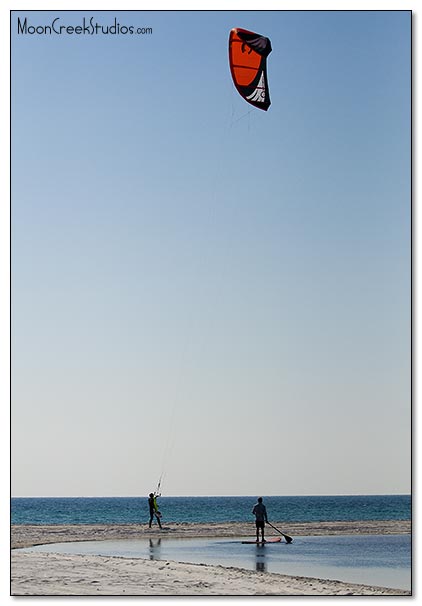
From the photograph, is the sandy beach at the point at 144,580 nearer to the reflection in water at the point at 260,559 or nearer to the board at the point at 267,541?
the reflection in water at the point at 260,559

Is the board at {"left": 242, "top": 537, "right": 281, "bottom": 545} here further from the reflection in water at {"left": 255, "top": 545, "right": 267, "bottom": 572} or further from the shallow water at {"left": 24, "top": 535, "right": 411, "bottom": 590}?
the reflection in water at {"left": 255, "top": 545, "right": 267, "bottom": 572}

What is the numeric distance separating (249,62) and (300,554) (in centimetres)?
428

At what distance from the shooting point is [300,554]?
9.35m

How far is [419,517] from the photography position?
25.0 ft

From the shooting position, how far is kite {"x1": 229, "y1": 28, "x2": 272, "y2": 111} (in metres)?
7.99

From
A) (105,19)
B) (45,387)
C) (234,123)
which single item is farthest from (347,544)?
(105,19)

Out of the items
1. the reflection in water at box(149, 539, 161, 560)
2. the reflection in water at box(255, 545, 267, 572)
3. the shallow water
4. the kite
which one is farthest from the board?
the kite

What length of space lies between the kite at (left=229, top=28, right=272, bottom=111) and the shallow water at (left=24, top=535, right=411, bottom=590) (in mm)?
3644

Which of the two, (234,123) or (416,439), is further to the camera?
(234,123)

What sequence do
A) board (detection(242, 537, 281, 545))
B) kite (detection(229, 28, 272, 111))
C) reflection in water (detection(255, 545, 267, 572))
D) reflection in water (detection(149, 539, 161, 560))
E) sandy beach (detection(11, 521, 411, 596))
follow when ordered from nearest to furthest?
sandy beach (detection(11, 521, 411, 596))
kite (detection(229, 28, 272, 111))
reflection in water (detection(255, 545, 267, 572))
reflection in water (detection(149, 539, 161, 560))
board (detection(242, 537, 281, 545))

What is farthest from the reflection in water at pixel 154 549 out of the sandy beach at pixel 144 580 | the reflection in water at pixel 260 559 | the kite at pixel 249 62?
the kite at pixel 249 62

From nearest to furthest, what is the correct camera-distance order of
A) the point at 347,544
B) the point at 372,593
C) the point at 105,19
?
the point at 372,593 < the point at 105,19 < the point at 347,544

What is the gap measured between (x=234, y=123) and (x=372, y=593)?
3.86 meters
